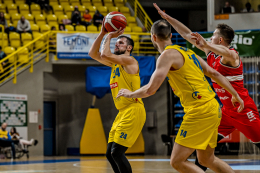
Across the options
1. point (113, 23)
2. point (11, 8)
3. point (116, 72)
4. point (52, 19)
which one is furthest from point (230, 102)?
point (11, 8)

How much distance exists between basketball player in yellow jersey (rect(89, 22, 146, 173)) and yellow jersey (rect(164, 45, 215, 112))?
1.18m

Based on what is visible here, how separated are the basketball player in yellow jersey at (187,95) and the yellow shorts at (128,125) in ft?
3.56

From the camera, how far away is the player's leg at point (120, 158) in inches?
188

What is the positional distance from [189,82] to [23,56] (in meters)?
12.0

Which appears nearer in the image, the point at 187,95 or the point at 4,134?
the point at 187,95

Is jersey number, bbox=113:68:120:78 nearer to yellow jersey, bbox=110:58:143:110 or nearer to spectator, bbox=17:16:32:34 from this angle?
yellow jersey, bbox=110:58:143:110

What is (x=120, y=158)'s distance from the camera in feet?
15.8

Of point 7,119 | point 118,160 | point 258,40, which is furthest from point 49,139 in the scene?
point 118,160

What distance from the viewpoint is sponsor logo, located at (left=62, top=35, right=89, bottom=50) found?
14711mm

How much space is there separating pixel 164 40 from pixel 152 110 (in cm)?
1273

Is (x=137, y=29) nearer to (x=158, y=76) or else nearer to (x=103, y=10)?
(x=103, y=10)

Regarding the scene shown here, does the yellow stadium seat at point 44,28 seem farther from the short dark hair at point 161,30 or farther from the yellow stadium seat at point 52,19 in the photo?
the short dark hair at point 161,30

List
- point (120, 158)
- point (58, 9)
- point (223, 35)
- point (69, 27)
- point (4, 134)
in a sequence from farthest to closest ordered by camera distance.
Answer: point (58, 9) < point (69, 27) < point (4, 134) < point (223, 35) < point (120, 158)

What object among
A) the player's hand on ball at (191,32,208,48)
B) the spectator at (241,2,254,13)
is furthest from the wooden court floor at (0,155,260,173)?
the spectator at (241,2,254,13)
